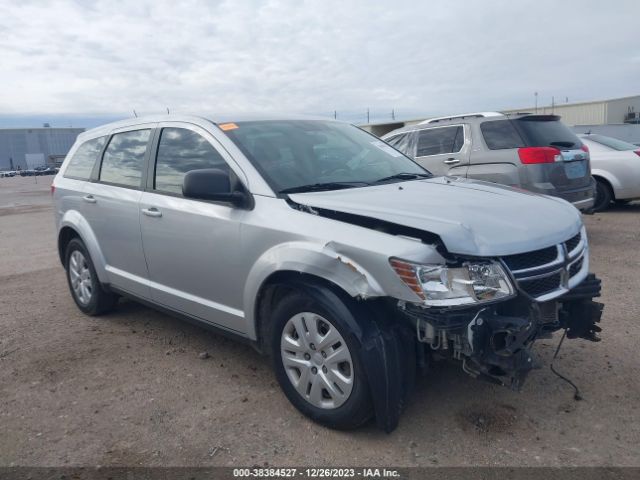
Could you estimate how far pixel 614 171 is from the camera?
1007 centimetres

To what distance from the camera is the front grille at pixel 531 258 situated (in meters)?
2.86

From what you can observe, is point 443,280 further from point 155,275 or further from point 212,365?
point 155,275

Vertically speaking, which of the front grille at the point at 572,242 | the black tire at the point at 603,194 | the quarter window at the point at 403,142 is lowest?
the black tire at the point at 603,194

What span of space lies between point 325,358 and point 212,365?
138 centimetres

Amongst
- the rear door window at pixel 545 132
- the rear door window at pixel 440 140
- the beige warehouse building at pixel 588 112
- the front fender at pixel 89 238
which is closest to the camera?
the front fender at pixel 89 238

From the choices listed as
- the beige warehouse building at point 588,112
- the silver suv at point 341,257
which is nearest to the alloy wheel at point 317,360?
the silver suv at point 341,257

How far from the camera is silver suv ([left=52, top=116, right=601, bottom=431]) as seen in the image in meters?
2.75

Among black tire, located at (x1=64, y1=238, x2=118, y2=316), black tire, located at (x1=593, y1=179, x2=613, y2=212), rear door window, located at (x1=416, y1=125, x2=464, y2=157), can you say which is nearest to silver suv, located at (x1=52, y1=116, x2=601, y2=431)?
black tire, located at (x1=64, y1=238, x2=118, y2=316)

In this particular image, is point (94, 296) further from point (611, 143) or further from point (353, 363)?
point (611, 143)

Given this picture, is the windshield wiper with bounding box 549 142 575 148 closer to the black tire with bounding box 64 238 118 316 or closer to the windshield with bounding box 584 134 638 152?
the windshield with bounding box 584 134 638 152

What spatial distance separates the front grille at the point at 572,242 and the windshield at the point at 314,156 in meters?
1.23

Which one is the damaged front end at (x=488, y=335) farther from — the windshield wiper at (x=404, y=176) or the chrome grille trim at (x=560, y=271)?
the windshield wiper at (x=404, y=176)

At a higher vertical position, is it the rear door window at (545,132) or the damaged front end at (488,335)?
the rear door window at (545,132)

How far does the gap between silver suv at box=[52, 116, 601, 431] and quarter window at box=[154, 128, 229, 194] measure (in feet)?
0.04
